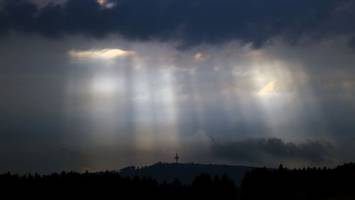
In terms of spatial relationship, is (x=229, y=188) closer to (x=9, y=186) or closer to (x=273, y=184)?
(x=273, y=184)

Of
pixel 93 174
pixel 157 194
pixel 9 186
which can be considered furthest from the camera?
pixel 93 174

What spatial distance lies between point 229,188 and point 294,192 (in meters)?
20.5

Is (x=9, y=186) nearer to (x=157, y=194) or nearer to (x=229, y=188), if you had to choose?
(x=157, y=194)

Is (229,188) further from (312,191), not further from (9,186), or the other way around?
(9,186)

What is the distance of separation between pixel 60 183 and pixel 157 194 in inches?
1230

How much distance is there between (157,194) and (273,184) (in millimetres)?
37259

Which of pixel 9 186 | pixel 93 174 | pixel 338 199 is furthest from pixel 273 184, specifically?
pixel 9 186

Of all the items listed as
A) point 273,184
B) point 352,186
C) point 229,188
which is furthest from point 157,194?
point 352,186

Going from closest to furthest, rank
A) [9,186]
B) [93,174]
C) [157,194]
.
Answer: [9,186], [157,194], [93,174]

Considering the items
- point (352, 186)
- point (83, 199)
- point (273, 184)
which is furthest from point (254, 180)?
point (83, 199)

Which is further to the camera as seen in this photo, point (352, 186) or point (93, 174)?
point (93, 174)

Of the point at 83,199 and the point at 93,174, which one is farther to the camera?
the point at 93,174

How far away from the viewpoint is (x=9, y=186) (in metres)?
151

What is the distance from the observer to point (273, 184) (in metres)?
159
